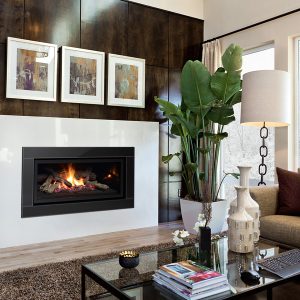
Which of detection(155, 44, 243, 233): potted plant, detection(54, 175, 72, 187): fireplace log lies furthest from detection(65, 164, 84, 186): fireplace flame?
detection(155, 44, 243, 233): potted plant

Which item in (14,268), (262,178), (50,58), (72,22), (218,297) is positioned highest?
(72,22)

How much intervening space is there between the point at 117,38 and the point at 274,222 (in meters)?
2.82

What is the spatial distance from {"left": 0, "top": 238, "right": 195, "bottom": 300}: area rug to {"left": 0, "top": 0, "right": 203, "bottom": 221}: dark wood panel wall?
1.68 meters

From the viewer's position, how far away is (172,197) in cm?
477

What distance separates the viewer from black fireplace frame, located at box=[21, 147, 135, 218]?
366cm

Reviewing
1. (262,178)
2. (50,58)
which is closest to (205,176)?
(262,178)

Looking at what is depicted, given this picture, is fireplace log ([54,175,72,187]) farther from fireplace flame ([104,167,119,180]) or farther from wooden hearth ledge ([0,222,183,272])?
wooden hearth ledge ([0,222,183,272])

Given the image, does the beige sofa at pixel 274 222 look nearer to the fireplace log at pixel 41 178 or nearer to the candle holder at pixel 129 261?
the candle holder at pixel 129 261

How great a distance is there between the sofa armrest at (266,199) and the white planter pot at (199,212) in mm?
945

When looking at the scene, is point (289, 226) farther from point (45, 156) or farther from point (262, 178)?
point (45, 156)

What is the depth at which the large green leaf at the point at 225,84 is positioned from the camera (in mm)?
3762

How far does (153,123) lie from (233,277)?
2.90m

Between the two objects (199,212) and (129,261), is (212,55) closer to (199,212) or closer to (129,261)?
(199,212)

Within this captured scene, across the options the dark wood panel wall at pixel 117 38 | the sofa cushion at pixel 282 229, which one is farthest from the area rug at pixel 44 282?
the dark wood panel wall at pixel 117 38
